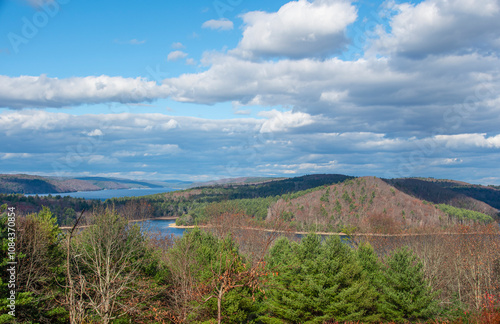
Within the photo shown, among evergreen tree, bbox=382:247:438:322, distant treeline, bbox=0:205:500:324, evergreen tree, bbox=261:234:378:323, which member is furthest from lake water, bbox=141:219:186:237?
evergreen tree, bbox=382:247:438:322

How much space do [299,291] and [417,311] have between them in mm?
9561

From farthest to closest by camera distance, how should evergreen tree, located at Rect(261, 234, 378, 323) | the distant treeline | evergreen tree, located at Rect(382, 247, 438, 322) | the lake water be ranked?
the lake water → evergreen tree, located at Rect(382, 247, 438, 322) → evergreen tree, located at Rect(261, 234, 378, 323) → the distant treeline

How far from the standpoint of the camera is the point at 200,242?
131 ft

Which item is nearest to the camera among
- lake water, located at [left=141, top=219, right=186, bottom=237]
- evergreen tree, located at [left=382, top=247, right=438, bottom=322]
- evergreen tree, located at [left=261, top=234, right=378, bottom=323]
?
evergreen tree, located at [left=261, top=234, right=378, bottom=323]

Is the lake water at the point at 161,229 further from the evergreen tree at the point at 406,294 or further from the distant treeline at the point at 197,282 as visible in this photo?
the evergreen tree at the point at 406,294

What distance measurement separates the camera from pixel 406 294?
28.3 metres

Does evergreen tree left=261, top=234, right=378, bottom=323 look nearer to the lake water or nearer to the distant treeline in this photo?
the distant treeline

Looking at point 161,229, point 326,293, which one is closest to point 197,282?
point 326,293

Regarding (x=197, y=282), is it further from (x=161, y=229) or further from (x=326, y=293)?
(x=161, y=229)

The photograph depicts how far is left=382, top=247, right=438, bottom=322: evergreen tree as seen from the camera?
2761 centimetres

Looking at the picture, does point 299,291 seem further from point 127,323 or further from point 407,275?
point 127,323

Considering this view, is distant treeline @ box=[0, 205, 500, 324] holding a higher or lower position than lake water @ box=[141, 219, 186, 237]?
higher

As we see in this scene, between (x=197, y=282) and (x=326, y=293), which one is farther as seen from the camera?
(x=326, y=293)

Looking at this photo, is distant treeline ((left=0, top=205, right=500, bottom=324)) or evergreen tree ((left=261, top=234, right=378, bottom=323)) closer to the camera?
distant treeline ((left=0, top=205, right=500, bottom=324))
